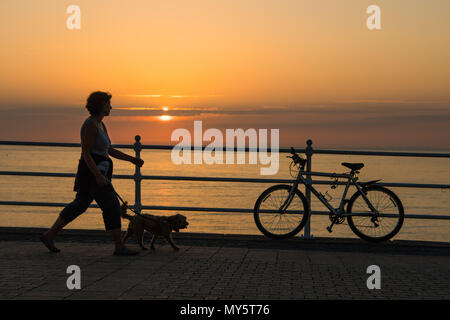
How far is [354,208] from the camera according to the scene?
889 cm

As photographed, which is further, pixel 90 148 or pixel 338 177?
pixel 338 177

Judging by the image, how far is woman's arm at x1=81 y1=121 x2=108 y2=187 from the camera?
718cm

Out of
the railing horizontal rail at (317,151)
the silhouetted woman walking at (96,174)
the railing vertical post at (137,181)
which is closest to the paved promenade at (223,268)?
the silhouetted woman walking at (96,174)

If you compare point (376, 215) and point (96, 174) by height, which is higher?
point (96, 174)

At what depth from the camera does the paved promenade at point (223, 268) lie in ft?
18.3

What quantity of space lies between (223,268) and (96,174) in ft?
6.05

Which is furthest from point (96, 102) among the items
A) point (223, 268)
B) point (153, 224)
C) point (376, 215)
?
point (376, 215)

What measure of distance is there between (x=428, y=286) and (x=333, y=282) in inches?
36.4

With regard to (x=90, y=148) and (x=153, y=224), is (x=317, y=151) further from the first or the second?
(x=90, y=148)

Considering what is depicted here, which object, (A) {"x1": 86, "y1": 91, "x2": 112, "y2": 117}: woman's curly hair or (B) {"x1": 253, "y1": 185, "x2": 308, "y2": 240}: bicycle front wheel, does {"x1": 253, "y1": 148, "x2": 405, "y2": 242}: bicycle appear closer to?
(B) {"x1": 253, "y1": 185, "x2": 308, "y2": 240}: bicycle front wheel

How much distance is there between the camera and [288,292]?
563 cm

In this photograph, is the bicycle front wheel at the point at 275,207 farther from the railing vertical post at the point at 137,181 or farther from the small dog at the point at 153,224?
Result: the railing vertical post at the point at 137,181

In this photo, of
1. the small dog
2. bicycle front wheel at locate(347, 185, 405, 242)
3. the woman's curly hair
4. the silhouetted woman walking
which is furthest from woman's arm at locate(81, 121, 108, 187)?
bicycle front wheel at locate(347, 185, 405, 242)
